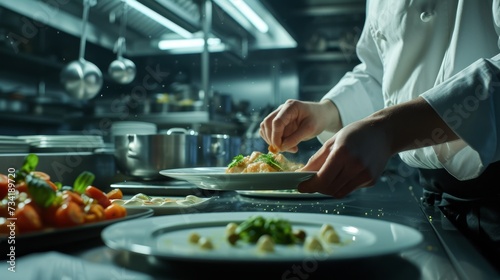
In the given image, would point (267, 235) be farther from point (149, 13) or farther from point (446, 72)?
point (149, 13)

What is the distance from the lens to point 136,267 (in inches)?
19.7

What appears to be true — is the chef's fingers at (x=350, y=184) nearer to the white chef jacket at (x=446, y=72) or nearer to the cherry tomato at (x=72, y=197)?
the white chef jacket at (x=446, y=72)

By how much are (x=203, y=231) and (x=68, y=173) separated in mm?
881

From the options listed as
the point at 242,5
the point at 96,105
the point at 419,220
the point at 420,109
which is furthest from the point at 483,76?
the point at 96,105

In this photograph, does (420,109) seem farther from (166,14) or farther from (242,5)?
(242,5)

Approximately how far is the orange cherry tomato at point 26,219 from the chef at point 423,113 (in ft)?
1.25

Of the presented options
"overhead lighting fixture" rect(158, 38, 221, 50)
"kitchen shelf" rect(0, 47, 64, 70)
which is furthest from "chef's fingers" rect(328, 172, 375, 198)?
"kitchen shelf" rect(0, 47, 64, 70)

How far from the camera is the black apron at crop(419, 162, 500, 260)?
0.96 meters

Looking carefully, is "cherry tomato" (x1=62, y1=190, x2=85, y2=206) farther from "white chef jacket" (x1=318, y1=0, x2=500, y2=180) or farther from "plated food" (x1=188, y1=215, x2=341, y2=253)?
"white chef jacket" (x1=318, y1=0, x2=500, y2=180)

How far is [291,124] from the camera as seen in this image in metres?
1.13

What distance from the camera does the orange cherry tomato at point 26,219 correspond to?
570 mm

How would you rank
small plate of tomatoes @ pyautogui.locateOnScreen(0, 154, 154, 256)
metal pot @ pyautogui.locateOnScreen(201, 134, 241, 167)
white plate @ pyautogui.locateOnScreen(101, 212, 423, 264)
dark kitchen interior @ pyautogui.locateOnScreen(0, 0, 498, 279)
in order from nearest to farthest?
white plate @ pyautogui.locateOnScreen(101, 212, 423, 264) → small plate of tomatoes @ pyautogui.locateOnScreen(0, 154, 154, 256) → metal pot @ pyautogui.locateOnScreen(201, 134, 241, 167) → dark kitchen interior @ pyautogui.locateOnScreen(0, 0, 498, 279)

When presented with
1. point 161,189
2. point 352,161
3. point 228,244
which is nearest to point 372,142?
point 352,161

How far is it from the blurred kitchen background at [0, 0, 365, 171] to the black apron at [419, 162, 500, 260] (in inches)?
60.8
